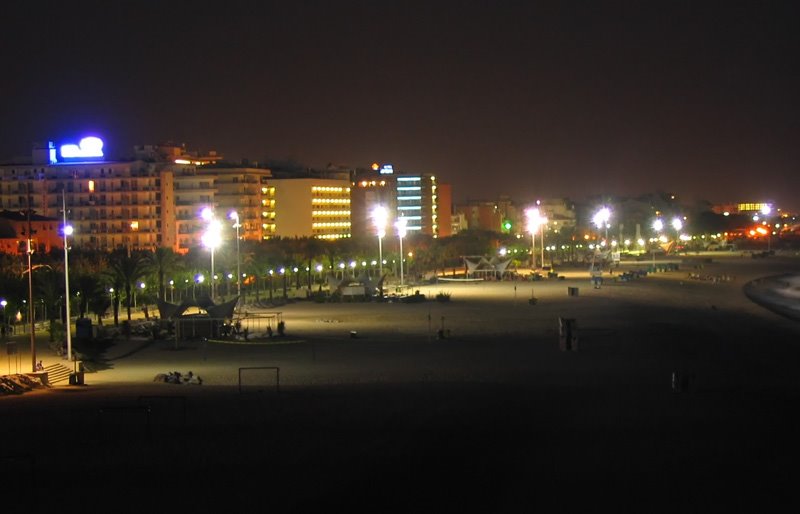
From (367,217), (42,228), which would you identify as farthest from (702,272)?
(367,217)

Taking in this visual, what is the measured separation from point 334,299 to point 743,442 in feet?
141

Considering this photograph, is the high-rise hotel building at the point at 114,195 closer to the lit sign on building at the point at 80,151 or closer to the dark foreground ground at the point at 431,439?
Answer: the lit sign on building at the point at 80,151

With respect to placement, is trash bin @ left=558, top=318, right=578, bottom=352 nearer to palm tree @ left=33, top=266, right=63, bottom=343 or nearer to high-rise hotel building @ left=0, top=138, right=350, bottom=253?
palm tree @ left=33, top=266, right=63, bottom=343

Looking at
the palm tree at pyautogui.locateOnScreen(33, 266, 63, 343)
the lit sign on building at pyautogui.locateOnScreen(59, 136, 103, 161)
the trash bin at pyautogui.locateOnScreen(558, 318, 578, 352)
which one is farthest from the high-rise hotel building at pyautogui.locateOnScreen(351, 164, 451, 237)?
the trash bin at pyautogui.locateOnScreen(558, 318, 578, 352)

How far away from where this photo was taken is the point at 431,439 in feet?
57.1

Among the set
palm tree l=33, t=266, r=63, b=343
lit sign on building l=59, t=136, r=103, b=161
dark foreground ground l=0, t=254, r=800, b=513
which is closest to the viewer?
dark foreground ground l=0, t=254, r=800, b=513

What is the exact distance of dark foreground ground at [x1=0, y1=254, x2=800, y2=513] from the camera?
544 inches

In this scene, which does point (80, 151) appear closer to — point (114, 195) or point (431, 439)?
point (114, 195)

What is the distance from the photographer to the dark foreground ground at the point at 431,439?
45.3 ft

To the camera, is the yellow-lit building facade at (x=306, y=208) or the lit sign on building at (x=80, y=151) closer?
the lit sign on building at (x=80, y=151)

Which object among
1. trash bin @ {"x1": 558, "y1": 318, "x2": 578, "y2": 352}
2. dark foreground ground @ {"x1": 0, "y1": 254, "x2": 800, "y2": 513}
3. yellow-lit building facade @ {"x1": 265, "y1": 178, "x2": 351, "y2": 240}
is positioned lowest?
dark foreground ground @ {"x1": 0, "y1": 254, "x2": 800, "y2": 513}

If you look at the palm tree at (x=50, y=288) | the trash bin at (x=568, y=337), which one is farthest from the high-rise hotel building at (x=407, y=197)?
the trash bin at (x=568, y=337)

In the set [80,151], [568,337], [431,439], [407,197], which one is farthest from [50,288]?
[407,197]

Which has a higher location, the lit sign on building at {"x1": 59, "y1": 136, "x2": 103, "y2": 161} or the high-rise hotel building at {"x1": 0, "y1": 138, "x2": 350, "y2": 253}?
the lit sign on building at {"x1": 59, "y1": 136, "x2": 103, "y2": 161}
